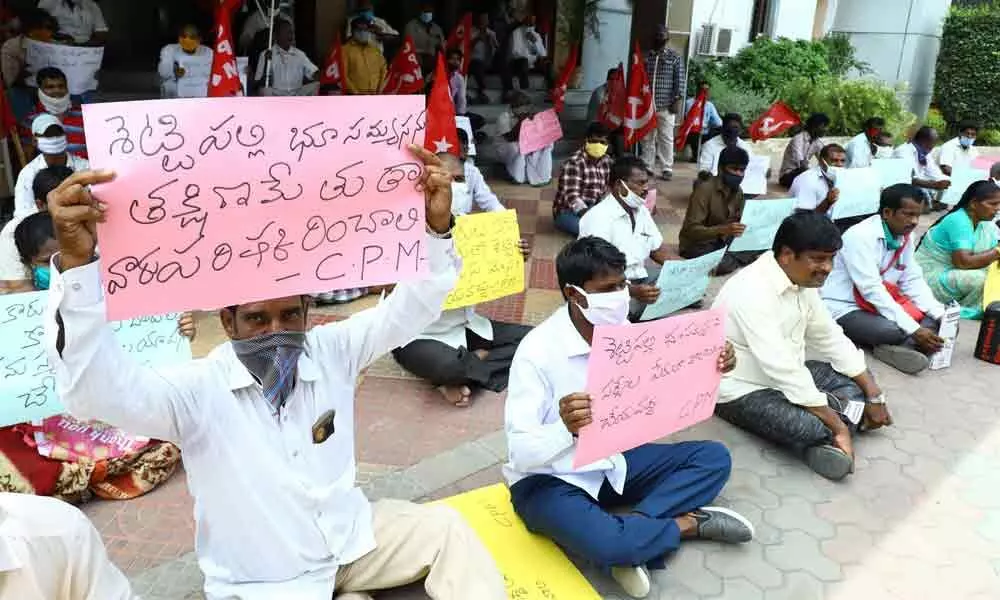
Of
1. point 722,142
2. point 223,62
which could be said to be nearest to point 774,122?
point 722,142

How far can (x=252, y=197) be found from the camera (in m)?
1.84

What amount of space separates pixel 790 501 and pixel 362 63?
745 centimetres

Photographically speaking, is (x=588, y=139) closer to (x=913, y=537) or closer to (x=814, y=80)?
(x=913, y=537)

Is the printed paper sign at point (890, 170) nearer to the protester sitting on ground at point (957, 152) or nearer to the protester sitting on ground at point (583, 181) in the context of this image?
the protester sitting on ground at point (583, 181)

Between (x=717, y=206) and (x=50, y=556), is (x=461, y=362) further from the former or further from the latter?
(x=717, y=206)

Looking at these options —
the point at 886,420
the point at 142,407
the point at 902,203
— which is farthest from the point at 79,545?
the point at 902,203

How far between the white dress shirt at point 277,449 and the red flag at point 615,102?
869cm

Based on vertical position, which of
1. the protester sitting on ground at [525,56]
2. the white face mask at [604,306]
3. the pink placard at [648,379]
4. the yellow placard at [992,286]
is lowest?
the yellow placard at [992,286]

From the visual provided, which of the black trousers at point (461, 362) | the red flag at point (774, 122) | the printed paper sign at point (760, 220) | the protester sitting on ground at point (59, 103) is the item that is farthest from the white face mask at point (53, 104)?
the red flag at point (774, 122)

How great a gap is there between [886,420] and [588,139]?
12.8 ft

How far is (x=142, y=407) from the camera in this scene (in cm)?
184

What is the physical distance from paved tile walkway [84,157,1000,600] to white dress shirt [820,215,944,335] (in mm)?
506

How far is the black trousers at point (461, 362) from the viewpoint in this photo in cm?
422

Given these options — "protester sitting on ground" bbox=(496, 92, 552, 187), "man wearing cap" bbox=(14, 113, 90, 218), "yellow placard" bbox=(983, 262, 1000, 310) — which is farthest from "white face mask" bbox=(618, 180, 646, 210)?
"protester sitting on ground" bbox=(496, 92, 552, 187)
